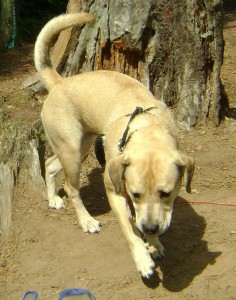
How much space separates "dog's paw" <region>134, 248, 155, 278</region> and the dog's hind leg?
157cm

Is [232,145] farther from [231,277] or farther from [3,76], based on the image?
[3,76]

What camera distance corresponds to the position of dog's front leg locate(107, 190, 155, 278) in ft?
15.6

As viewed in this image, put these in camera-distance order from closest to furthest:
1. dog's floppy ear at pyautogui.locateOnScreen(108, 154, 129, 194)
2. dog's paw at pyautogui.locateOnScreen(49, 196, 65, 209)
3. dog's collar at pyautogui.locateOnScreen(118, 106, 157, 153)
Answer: dog's floppy ear at pyautogui.locateOnScreen(108, 154, 129, 194), dog's collar at pyautogui.locateOnScreen(118, 106, 157, 153), dog's paw at pyautogui.locateOnScreen(49, 196, 65, 209)

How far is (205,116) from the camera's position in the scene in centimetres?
752

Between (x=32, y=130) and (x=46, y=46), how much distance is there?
94cm

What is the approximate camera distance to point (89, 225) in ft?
19.0

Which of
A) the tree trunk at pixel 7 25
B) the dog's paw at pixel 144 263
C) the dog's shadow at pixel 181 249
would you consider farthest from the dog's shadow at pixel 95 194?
the tree trunk at pixel 7 25

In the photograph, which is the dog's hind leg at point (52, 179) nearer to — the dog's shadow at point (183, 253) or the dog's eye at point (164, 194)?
the dog's shadow at point (183, 253)

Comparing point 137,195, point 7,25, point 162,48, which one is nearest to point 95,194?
point 162,48

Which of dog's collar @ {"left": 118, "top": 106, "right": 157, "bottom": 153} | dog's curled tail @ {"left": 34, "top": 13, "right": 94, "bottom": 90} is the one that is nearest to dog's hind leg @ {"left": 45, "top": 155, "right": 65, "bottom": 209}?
dog's curled tail @ {"left": 34, "top": 13, "right": 94, "bottom": 90}

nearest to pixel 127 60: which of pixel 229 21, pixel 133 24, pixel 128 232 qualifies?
pixel 133 24

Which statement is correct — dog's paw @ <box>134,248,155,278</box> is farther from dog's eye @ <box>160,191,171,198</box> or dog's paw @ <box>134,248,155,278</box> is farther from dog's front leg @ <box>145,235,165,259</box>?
dog's eye @ <box>160,191,171,198</box>

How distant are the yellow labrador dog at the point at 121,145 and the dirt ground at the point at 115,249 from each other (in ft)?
0.68

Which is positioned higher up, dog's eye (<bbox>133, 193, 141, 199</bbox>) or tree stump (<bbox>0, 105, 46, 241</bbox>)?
dog's eye (<bbox>133, 193, 141, 199</bbox>)
